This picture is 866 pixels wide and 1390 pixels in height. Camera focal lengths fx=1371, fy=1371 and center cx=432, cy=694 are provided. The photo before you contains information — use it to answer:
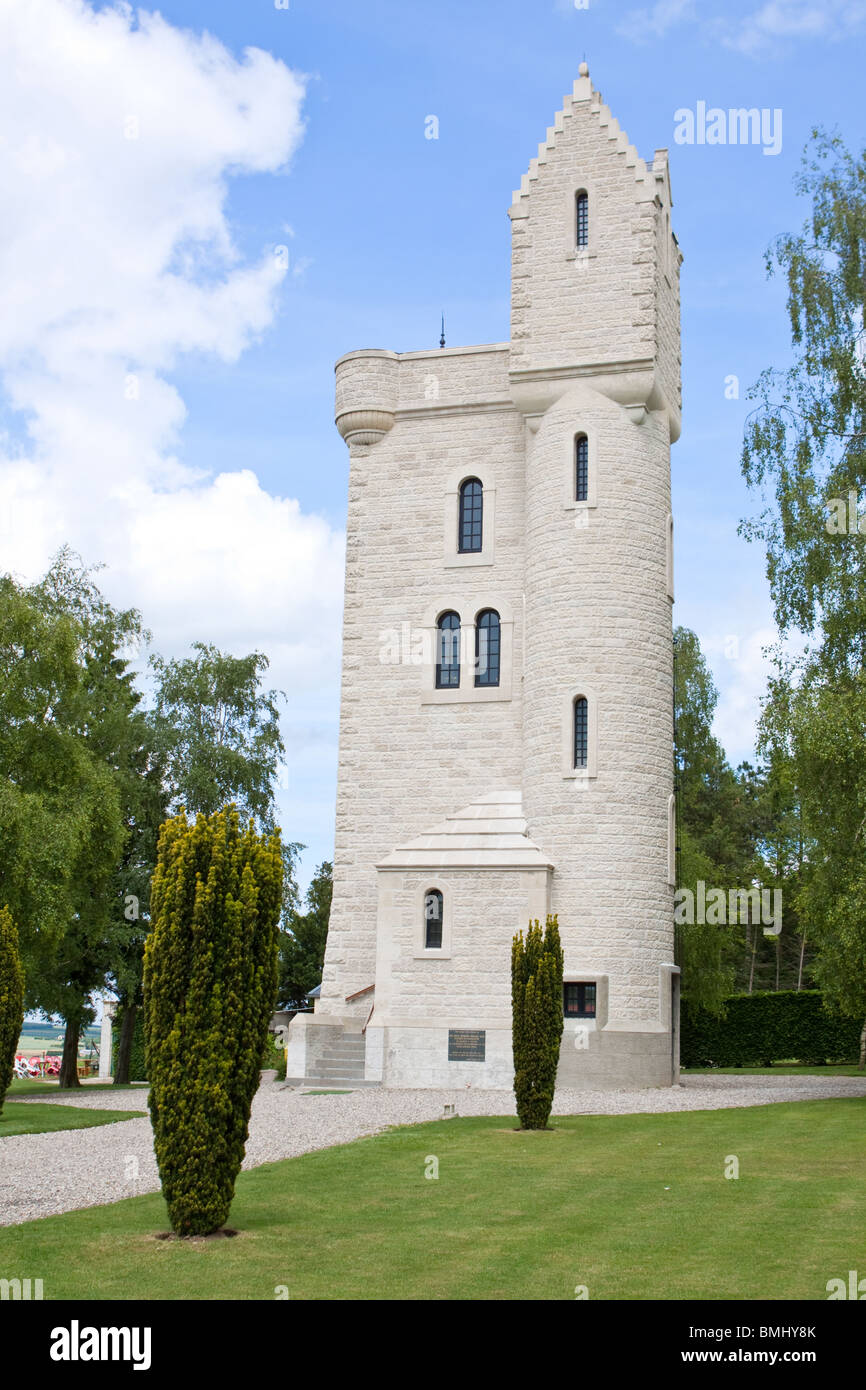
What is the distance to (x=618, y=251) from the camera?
28.6 m

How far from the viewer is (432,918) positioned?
89.2 feet

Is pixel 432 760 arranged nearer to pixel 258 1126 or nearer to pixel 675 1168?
pixel 258 1126

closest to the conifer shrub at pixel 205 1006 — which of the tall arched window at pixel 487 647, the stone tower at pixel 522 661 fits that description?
the stone tower at pixel 522 661

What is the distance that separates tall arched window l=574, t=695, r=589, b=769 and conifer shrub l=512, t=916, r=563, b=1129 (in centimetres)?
962

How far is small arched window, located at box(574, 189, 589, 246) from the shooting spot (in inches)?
1144

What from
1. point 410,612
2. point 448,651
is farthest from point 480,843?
point 410,612

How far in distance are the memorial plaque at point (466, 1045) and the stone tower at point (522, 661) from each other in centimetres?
4

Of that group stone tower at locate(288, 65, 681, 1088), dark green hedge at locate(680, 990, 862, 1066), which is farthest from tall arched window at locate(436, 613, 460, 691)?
dark green hedge at locate(680, 990, 862, 1066)

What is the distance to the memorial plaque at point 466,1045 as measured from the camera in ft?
85.9

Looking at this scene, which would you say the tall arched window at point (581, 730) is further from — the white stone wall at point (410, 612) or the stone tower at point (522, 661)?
the white stone wall at point (410, 612)

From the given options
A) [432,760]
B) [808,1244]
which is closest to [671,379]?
[432,760]

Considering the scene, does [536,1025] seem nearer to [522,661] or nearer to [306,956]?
[522,661]

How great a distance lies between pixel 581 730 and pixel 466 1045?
6.55m

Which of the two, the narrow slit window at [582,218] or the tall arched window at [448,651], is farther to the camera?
the tall arched window at [448,651]
